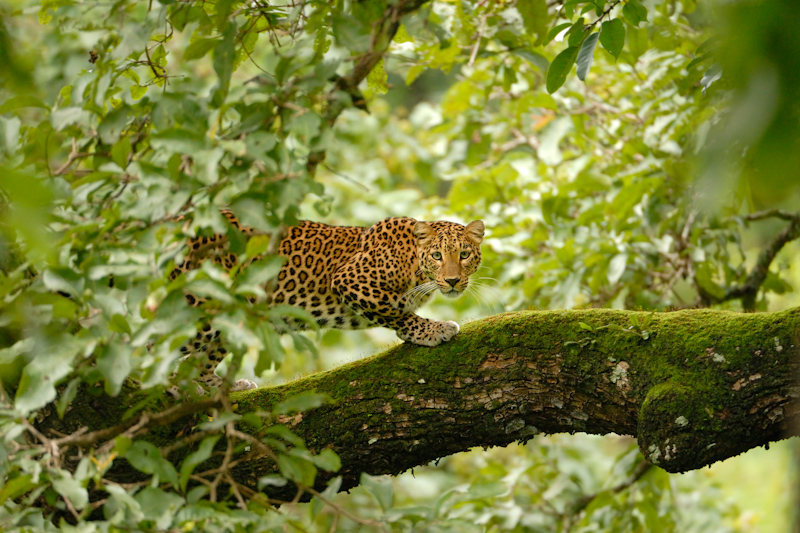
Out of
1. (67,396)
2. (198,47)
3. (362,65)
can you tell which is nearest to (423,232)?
(362,65)

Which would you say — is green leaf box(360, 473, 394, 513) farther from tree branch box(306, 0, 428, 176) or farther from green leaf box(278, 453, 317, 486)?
tree branch box(306, 0, 428, 176)

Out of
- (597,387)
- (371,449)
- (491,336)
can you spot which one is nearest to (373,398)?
(371,449)

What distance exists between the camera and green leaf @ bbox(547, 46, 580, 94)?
369 cm

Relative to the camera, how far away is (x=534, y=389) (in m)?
4.32

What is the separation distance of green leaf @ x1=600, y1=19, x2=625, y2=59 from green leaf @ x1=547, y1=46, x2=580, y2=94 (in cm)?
14

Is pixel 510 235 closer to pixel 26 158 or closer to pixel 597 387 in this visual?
pixel 597 387

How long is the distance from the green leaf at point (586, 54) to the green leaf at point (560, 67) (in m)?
0.05

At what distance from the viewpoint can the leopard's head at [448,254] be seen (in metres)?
5.43

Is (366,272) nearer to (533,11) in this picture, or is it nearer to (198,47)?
(533,11)

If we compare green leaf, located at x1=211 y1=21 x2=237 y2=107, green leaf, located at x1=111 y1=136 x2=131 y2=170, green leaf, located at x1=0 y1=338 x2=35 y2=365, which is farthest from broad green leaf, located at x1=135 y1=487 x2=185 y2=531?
green leaf, located at x1=211 y1=21 x2=237 y2=107

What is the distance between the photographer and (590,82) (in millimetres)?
8633

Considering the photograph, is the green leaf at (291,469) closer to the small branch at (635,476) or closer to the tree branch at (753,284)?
the small branch at (635,476)

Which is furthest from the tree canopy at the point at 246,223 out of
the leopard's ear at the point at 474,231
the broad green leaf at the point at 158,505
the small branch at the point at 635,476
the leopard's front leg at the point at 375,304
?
the leopard's ear at the point at 474,231

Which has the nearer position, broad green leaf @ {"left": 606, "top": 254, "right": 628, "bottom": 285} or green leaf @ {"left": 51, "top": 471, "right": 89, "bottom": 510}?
green leaf @ {"left": 51, "top": 471, "right": 89, "bottom": 510}
